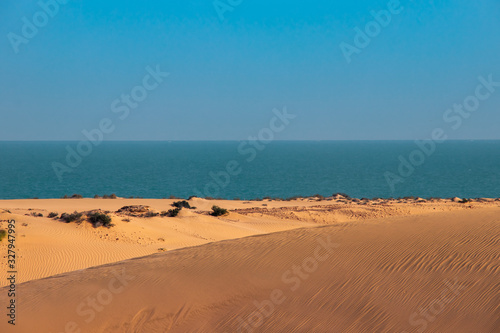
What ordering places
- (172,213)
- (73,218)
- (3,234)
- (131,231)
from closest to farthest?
(3,234)
(131,231)
(73,218)
(172,213)

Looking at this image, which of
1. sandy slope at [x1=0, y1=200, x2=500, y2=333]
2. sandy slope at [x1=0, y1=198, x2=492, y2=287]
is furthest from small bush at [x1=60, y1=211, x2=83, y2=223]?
sandy slope at [x1=0, y1=200, x2=500, y2=333]

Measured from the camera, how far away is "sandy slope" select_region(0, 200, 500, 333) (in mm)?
8844

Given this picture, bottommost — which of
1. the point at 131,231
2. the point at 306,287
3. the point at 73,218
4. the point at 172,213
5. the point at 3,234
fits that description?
the point at 306,287

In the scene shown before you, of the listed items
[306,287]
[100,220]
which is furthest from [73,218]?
[306,287]

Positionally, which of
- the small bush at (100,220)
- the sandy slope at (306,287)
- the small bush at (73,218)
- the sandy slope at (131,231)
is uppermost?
the small bush at (73,218)

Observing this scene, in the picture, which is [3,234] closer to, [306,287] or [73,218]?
[73,218]

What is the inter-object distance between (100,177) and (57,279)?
64199 mm

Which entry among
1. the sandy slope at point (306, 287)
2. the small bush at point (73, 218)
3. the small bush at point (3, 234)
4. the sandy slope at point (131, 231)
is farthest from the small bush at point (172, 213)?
the sandy slope at point (306, 287)

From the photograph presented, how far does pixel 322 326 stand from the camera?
351 inches

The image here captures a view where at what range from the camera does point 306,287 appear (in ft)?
33.2

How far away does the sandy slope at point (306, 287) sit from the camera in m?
8.84

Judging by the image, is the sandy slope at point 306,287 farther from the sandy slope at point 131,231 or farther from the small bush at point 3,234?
the small bush at point 3,234

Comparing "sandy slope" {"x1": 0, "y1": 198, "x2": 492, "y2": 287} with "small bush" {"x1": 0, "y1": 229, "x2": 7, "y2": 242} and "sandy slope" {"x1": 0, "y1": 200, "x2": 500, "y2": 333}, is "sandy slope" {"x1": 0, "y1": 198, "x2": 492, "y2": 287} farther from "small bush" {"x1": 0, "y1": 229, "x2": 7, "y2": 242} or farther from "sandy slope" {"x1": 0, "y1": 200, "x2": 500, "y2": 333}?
"sandy slope" {"x1": 0, "y1": 200, "x2": 500, "y2": 333}

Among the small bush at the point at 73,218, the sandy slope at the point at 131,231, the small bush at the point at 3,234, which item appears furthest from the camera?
the small bush at the point at 73,218
